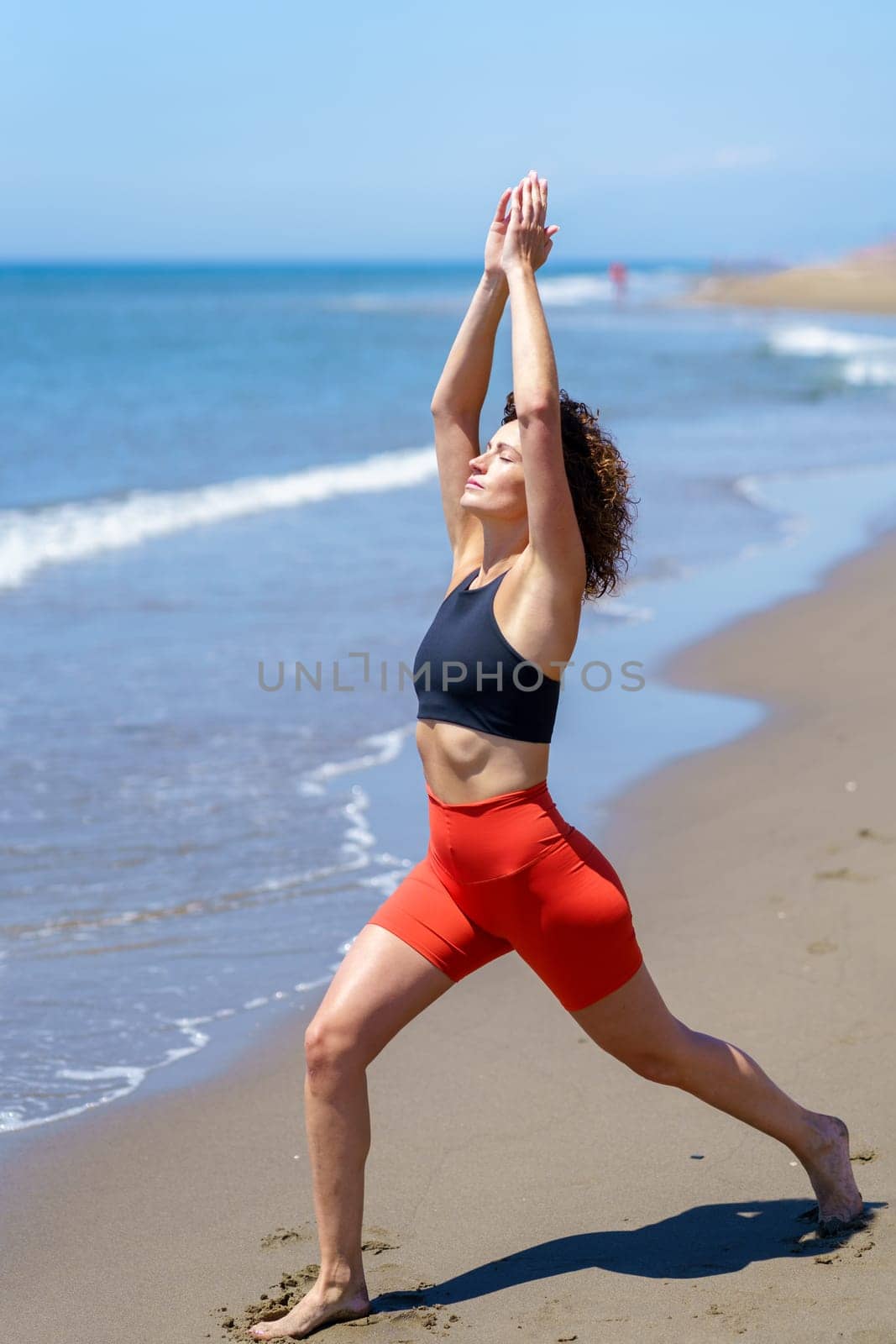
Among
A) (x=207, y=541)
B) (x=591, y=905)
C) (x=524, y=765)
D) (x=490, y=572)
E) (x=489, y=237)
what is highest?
(x=489, y=237)

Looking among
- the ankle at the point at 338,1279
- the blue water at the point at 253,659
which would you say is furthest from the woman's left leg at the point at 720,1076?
the blue water at the point at 253,659

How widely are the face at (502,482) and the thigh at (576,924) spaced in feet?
2.29

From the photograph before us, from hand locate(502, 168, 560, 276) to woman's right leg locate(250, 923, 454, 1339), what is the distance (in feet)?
4.75

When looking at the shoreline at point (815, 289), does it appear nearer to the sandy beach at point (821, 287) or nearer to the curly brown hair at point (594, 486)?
the sandy beach at point (821, 287)

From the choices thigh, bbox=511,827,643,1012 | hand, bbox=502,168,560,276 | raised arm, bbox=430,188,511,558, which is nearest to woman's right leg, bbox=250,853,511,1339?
thigh, bbox=511,827,643,1012

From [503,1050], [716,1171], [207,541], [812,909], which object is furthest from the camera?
[207,541]

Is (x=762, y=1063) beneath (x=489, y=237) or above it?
beneath

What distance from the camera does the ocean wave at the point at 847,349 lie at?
30516mm

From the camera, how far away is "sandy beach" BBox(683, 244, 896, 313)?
217ft

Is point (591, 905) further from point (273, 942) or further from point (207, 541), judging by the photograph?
point (207, 541)

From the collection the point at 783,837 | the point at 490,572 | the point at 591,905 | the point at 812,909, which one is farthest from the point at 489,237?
the point at 783,837

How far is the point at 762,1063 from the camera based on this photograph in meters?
4.13

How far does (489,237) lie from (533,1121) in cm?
227

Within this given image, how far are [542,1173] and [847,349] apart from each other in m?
37.8
